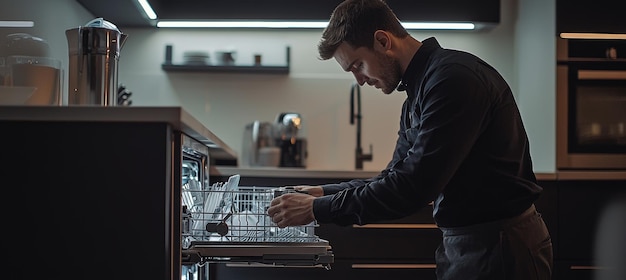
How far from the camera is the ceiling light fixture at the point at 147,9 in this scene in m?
3.24

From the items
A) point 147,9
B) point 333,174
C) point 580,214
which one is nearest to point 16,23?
point 147,9

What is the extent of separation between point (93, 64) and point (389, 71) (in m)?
0.70

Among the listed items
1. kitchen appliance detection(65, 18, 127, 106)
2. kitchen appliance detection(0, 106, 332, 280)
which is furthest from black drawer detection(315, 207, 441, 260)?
kitchen appliance detection(0, 106, 332, 280)

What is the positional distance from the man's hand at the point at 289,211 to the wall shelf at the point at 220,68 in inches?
86.1

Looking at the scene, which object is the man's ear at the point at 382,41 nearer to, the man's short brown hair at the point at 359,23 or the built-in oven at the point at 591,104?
the man's short brown hair at the point at 359,23

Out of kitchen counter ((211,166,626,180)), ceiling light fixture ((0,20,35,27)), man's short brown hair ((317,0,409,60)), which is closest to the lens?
man's short brown hair ((317,0,409,60))

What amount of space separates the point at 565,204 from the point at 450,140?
1807mm

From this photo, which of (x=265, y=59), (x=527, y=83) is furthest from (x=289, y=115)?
(x=527, y=83)

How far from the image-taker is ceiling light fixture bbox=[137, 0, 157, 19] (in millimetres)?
3240

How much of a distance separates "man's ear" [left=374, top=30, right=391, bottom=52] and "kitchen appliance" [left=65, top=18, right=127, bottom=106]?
23.5 inches

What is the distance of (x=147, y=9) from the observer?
336 cm

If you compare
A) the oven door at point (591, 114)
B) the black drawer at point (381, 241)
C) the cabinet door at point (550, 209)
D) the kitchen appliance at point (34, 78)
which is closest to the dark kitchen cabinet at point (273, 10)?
the oven door at point (591, 114)

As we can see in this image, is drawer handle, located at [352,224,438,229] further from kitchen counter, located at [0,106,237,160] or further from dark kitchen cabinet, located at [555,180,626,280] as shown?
kitchen counter, located at [0,106,237,160]

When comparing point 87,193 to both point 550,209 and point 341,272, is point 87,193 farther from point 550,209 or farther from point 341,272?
point 550,209
